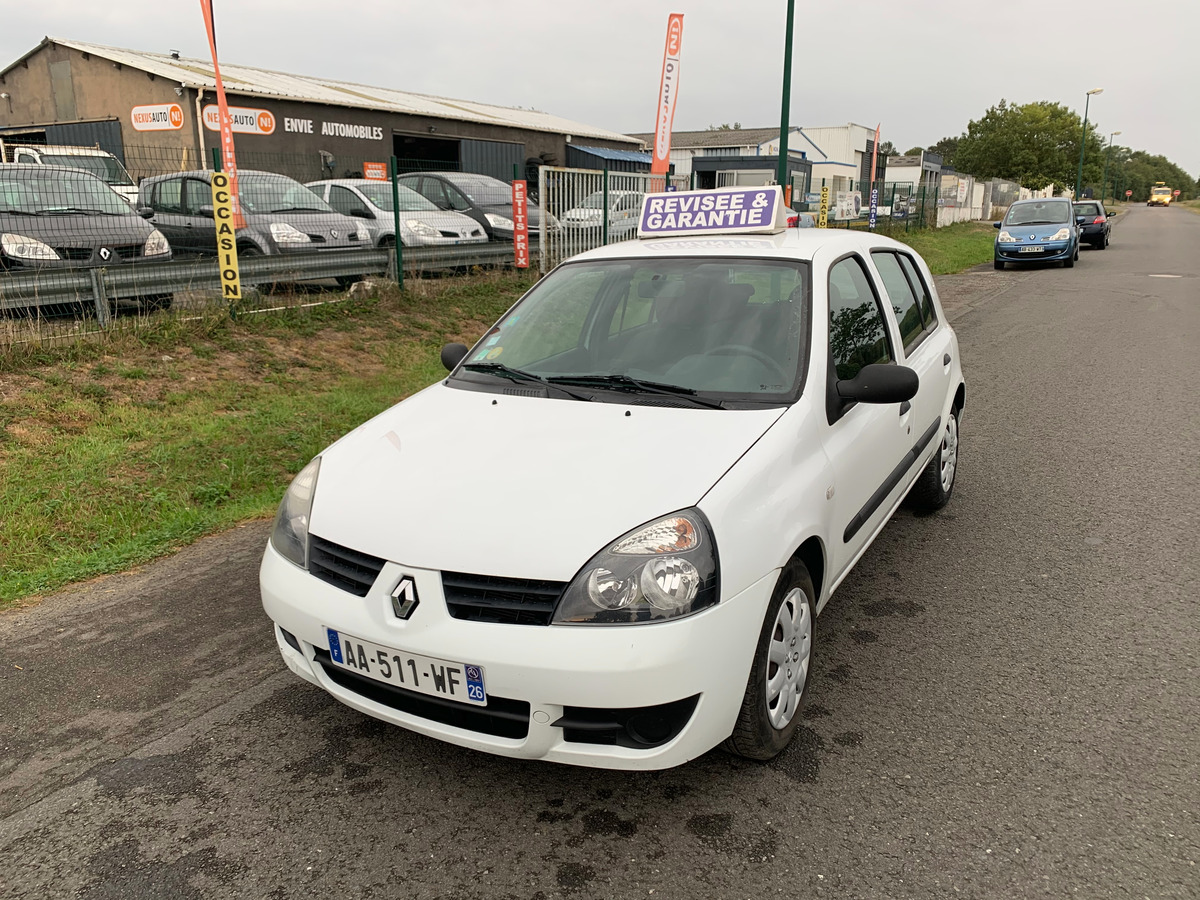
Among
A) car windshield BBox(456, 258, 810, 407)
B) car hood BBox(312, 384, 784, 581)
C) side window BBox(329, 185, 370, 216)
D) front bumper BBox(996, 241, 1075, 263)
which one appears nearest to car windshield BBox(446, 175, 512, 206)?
side window BBox(329, 185, 370, 216)

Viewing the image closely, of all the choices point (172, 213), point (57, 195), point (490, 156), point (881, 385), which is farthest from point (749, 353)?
point (490, 156)

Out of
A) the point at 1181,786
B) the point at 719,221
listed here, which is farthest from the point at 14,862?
the point at 719,221

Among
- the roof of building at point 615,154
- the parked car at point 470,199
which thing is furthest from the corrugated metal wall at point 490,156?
the parked car at point 470,199

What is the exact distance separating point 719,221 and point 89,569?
3578mm

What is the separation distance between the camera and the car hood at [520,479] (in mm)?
2352

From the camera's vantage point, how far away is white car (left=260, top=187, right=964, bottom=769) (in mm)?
2283

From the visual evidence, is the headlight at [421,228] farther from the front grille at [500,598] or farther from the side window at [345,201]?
the front grille at [500,598]

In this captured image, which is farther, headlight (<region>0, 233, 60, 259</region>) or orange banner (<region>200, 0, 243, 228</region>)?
orange banner (<region>200, 0, 243, 228</region>)

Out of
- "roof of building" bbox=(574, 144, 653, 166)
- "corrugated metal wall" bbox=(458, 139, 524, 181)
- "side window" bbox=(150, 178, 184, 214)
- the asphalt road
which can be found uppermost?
"roof of building" bbox=(574, 144, 653, 166)

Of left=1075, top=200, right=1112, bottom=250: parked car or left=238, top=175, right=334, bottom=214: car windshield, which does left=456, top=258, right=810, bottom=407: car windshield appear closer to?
left=238, top=175, right=334, bottom=214: car windshield

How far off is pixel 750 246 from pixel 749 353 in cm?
73

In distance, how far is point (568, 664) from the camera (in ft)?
7.28

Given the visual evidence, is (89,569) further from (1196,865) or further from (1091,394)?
(1091,394)

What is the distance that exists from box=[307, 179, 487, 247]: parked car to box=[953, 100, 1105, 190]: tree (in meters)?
62.0
